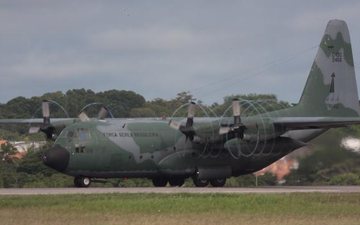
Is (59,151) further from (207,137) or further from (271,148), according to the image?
(271,148)

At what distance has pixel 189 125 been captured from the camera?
44812 mm

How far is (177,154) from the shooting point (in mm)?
45031

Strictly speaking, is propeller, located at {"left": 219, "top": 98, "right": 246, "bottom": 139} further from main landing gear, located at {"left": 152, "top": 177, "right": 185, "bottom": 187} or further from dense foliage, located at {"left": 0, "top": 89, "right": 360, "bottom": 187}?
main landing gear, located at {"left": 152, "top": 177, "right": 185, "bottom": 187}

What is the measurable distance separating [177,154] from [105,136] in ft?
12.9

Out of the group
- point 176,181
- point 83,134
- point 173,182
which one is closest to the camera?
point 83,134

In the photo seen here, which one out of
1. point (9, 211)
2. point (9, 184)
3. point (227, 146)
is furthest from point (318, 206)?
point (9, 184)

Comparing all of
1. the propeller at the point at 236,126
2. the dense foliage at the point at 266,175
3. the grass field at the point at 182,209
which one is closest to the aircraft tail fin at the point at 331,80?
the dense foliage at the point at 266,175

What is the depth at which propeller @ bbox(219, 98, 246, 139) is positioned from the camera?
42.6m

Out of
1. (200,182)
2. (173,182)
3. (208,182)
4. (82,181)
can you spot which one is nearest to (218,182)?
(208,182)

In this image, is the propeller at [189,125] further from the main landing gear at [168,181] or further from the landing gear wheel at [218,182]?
the main landing gear at [168,181]

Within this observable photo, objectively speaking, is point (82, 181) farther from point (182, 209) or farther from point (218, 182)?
point (182, 209)

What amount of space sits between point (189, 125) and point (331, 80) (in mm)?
9072

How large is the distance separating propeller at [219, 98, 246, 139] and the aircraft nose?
297 inches

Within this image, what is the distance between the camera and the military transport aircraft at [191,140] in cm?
4275
